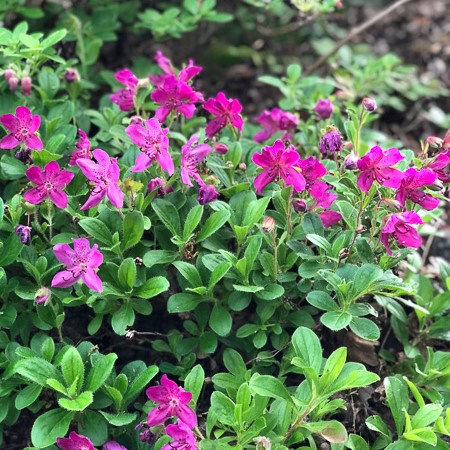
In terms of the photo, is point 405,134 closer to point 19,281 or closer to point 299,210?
point 299,210

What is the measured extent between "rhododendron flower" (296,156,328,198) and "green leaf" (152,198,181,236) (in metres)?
0.36

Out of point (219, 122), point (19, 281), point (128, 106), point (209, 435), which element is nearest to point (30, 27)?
point (128, 106)

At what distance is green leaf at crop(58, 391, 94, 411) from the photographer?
1617mm

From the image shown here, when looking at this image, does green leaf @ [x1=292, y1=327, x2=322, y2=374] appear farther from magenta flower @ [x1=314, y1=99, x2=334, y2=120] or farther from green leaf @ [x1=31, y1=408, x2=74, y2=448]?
magenta flower @ [x1=314, y1=99, x2=334, y2=120]

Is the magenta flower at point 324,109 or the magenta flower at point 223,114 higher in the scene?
the magenta flower at point 223,114

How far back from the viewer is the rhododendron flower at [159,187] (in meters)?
1.94

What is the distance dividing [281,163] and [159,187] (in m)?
0.35

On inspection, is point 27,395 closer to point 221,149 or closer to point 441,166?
point 221,149

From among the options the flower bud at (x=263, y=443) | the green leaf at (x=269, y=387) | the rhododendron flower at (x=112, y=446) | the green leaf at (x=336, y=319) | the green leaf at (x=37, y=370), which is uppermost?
the green leaf at (x=336, y=319)

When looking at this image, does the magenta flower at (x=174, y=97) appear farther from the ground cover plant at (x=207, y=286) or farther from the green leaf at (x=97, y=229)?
the green leaf at (x=97, y=229)

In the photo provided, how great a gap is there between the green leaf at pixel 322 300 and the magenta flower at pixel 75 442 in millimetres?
632

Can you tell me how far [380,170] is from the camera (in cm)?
179

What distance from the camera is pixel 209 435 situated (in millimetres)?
1728

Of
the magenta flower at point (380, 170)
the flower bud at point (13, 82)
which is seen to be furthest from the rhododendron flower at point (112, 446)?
the flower bud at point (13, 82)
